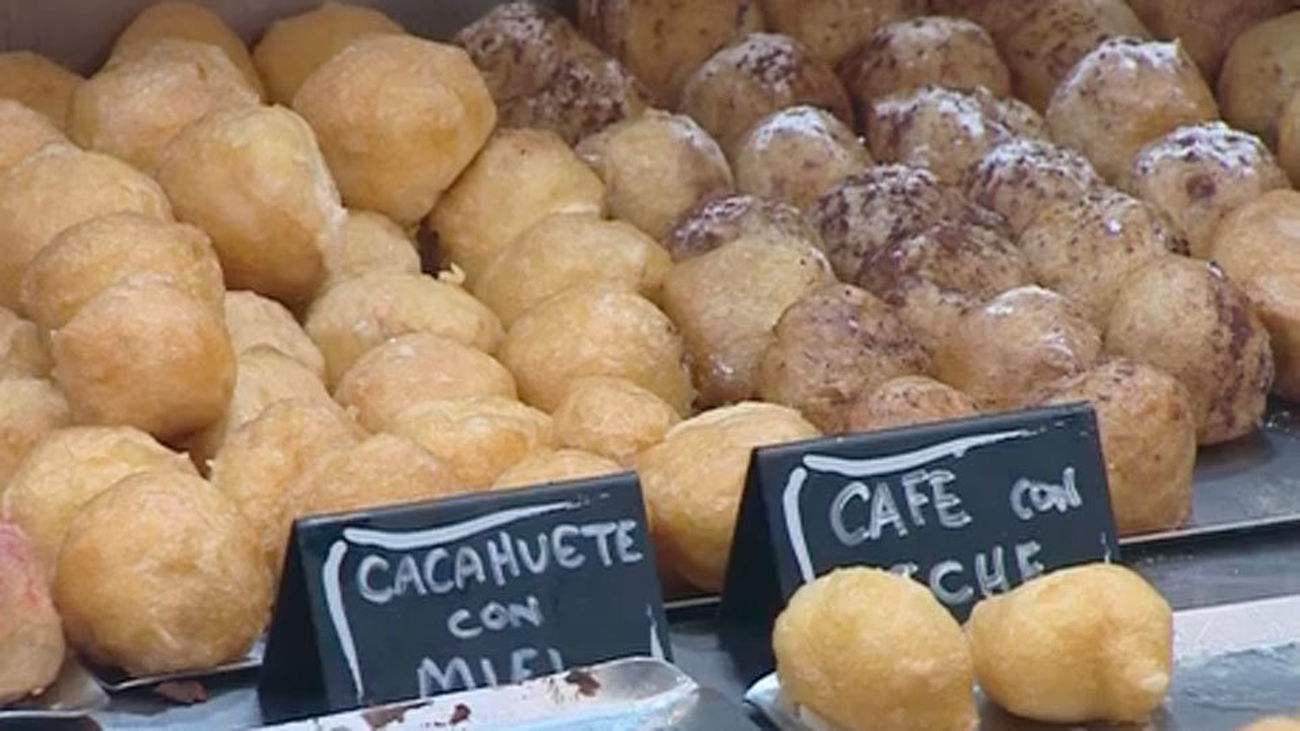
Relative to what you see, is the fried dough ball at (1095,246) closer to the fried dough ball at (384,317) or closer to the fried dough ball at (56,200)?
the fried dough ball at (384,317)

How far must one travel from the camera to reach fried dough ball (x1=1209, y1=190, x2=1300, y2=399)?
2.20m

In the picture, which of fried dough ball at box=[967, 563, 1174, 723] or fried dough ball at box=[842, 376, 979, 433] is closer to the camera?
fried dough ball at box=[967, 563, 1174, 723]

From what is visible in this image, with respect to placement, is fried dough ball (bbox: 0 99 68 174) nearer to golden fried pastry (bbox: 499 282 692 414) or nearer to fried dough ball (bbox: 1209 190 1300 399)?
golden fried pastry (bbox: 499 282 692 414)

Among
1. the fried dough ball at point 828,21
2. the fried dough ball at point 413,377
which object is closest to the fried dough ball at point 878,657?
the fried dough ball at point 413,377

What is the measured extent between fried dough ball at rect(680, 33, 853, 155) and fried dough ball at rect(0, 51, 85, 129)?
2.15ft

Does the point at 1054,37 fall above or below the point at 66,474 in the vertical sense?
above

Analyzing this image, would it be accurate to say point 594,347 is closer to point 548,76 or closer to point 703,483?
point 703,483

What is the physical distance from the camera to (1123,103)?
248cm

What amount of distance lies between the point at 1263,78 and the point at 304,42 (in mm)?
Result: 1033

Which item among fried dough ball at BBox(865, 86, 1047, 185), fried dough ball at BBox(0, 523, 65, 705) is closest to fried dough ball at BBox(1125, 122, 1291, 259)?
fried dough ball at BBox(865, 86, 1047, 185)

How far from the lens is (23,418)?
182cm

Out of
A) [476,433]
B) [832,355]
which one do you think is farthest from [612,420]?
[832,355]

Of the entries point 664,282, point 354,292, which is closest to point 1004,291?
point 664,282

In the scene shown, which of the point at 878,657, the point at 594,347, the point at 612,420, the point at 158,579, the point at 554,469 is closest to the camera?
the point at 878,657
